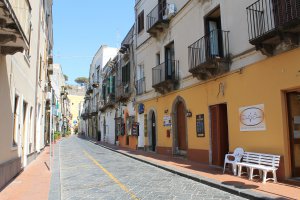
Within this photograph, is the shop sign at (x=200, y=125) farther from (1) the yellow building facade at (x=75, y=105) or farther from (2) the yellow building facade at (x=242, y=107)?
(1) the yellow building facade at (x=75, y=105)

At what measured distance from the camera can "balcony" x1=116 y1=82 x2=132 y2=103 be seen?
85.0 feet

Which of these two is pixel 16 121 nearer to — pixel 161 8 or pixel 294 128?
pixel 294 128

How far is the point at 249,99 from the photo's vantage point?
11.1 metres

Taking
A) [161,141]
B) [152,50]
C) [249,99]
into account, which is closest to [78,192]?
[249,99]

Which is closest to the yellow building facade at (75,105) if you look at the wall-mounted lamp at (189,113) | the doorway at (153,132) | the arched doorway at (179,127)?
the doorway at (153,132)

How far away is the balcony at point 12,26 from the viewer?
622 cm

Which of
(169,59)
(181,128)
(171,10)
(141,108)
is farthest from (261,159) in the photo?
(141,108)

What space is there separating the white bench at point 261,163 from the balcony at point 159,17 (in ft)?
30.8

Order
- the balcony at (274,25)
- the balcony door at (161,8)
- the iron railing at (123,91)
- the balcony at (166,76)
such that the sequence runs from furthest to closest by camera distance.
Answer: the iron railing at (123,91) < the balcony door at (161,8) < the balcony at (166,76) < the balcony at (274,25)

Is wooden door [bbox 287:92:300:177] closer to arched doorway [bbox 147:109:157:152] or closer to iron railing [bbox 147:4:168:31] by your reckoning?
iron railing [bbox 147:4:168:31]

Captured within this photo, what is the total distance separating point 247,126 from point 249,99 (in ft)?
3.06

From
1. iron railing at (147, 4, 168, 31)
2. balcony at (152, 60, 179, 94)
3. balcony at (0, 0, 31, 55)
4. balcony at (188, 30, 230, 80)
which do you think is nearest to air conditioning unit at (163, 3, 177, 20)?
iron railing at (147, 4, 168, 31)

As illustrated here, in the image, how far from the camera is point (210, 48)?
43.0 ft

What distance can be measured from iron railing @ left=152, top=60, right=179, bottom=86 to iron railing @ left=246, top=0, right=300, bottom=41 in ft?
21.1
